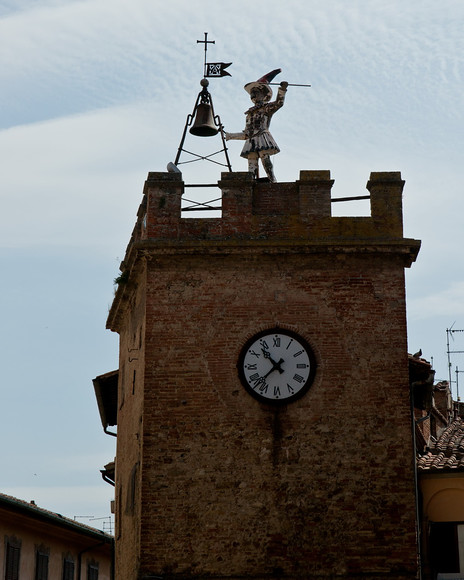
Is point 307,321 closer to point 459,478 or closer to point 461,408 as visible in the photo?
point 459,478

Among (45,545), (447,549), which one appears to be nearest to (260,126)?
(447,549)

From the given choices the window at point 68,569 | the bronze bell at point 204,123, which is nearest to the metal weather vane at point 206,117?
the bronze bell at point 204,123

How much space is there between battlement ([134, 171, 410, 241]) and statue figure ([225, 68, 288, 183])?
131cm

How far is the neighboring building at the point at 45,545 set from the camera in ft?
95.3

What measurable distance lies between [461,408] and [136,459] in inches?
671

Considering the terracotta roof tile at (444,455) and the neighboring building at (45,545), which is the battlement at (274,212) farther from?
the neighboring building at (45,545)

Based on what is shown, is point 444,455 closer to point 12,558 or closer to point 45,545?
point 12,558

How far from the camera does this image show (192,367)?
21.7 meters

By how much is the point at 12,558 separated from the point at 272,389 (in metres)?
10.7

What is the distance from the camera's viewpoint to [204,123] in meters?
23.5

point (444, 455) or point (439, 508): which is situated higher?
point (444, 455)

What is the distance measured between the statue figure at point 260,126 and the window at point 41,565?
12.0m

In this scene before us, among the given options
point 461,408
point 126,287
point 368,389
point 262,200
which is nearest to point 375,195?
point 262,200

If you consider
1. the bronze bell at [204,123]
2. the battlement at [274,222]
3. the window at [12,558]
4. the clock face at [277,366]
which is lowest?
the window at [12,558]
